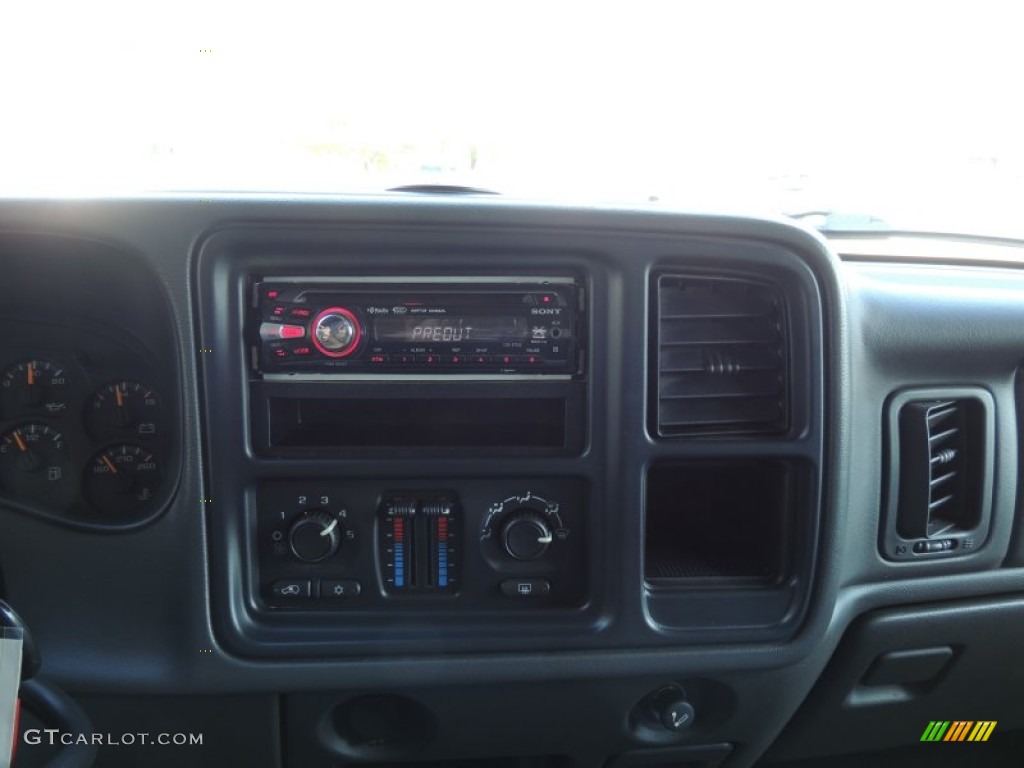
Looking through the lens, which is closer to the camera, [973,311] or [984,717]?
[973,311]

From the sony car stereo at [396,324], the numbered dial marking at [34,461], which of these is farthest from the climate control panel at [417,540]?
the numbered dial marking at [34,461]

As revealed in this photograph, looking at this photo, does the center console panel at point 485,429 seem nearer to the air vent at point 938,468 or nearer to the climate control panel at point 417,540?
the climate control panel at point 417,540

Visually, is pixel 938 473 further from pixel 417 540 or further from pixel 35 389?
pixel 35 389

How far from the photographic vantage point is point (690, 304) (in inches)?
65.2

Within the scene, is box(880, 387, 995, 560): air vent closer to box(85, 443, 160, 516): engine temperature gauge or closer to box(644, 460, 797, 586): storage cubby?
box(644, 460, 797, 586): storage cubby

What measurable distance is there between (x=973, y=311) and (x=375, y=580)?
137 centimetres

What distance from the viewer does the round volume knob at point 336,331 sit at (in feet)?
5.04

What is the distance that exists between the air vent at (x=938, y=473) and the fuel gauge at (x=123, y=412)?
1.50m

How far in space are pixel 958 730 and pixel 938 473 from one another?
71cm

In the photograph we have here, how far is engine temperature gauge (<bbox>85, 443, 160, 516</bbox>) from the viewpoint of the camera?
5.60 ft

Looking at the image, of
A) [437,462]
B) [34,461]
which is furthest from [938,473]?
[34,461]

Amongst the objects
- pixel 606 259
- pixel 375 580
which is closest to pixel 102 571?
pixel 375 580

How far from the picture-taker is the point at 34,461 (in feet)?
5.52

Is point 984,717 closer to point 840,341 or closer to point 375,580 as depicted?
point 840,341
